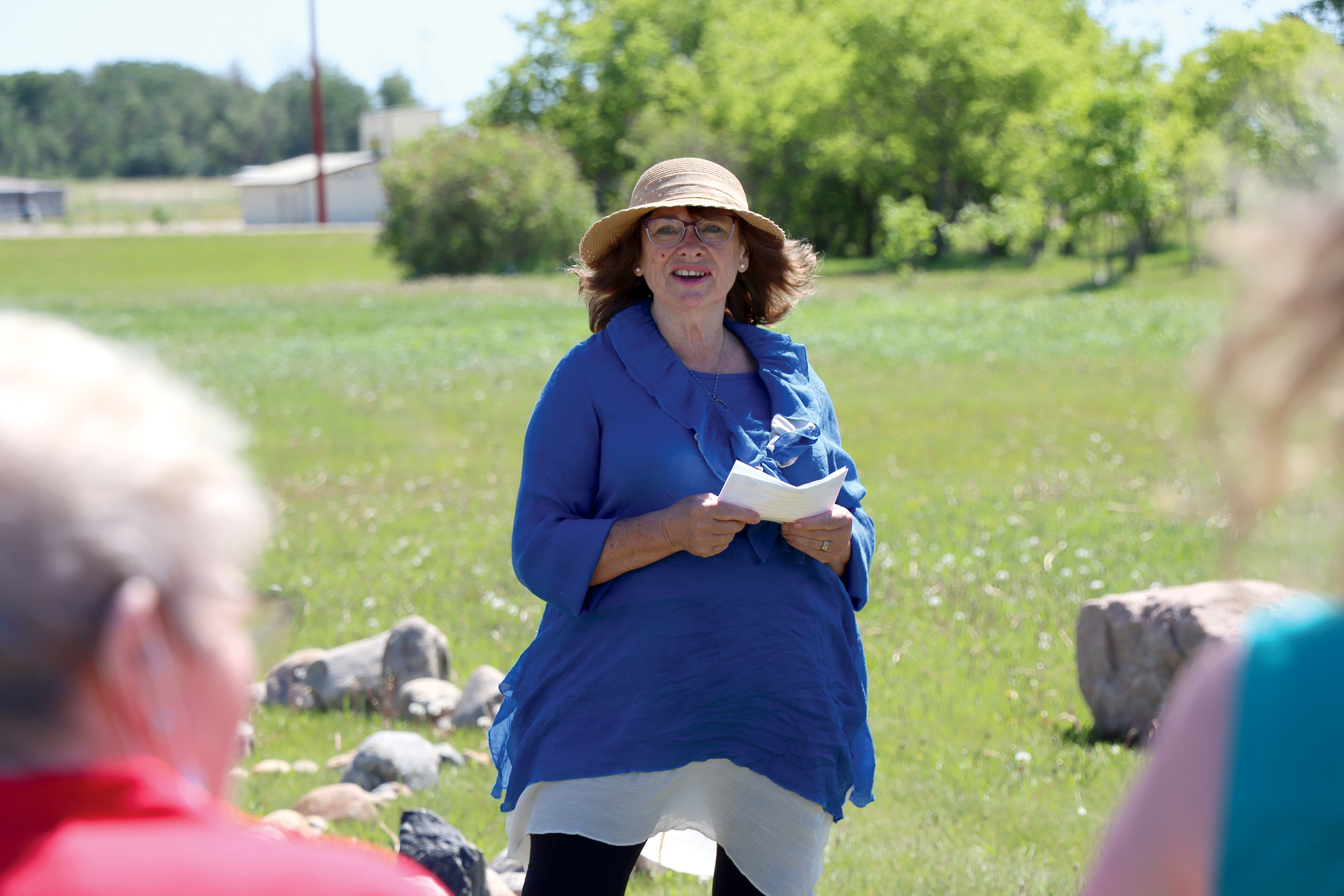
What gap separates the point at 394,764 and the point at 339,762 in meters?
0.45

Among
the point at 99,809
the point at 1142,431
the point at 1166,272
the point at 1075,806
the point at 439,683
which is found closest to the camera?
the point at 99,809

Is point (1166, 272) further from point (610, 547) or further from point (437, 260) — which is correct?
point (610, 547)

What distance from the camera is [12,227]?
7669 cm

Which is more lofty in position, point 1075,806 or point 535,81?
point 535,81

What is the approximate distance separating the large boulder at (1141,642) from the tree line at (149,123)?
141705 millimetres

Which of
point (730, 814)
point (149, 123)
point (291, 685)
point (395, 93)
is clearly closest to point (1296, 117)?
point (730, 814)

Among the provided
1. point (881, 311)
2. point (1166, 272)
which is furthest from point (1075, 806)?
point (1166, 272)

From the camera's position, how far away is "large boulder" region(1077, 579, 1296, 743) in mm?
4934

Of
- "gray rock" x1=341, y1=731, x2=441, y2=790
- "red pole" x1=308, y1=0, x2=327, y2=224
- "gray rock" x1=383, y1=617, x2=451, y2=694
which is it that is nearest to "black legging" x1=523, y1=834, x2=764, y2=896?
"gray rock" x1=341, y1=731, x2=441, y2=790

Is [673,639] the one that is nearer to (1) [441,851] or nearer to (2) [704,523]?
(2) [704,523]

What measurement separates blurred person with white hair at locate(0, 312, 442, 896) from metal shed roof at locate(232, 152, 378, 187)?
9156cm

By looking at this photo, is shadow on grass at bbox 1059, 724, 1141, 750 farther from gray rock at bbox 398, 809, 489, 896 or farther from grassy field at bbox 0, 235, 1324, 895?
gray rock at bbox 398, 809, 489, 896

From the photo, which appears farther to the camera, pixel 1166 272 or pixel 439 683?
pixel 1166 272

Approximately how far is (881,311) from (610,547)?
23.2 meters
